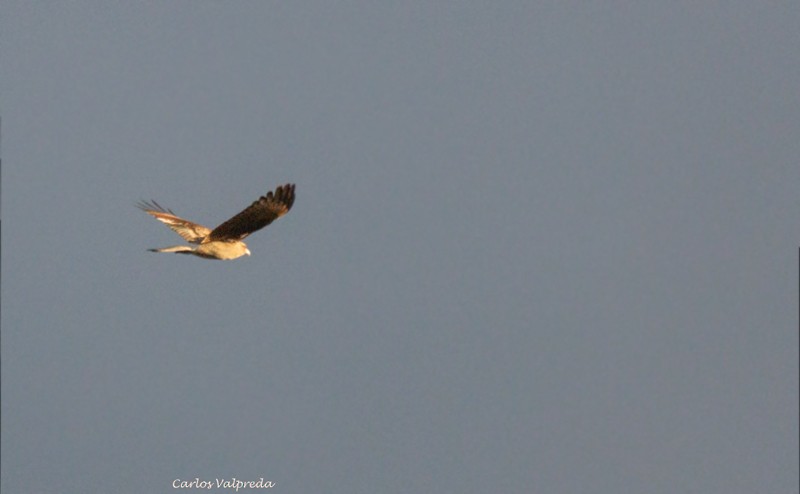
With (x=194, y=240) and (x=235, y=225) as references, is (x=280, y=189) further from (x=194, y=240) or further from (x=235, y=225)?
(x=194, y=240)

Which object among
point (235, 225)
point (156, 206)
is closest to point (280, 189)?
point (235, 225)

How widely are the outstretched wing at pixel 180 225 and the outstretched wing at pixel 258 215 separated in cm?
123

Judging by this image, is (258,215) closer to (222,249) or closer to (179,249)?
(222,249)

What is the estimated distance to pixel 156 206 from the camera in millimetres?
25969

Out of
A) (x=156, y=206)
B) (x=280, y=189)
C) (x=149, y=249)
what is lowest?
(x=149, y=249)

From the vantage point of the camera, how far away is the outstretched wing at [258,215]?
21547 millimetres

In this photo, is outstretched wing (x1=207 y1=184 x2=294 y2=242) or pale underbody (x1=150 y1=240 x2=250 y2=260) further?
pale underbody (x1=150 y1=240 x2=250 y2=260)

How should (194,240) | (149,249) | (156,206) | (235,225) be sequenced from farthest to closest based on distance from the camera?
(156,206) < (194,240) < (235,225) < (149,249)

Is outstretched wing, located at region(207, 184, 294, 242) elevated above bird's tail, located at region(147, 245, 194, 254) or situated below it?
above

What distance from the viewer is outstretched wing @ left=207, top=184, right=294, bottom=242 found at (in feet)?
70.7

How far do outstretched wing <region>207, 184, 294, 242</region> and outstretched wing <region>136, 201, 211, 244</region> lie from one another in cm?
123

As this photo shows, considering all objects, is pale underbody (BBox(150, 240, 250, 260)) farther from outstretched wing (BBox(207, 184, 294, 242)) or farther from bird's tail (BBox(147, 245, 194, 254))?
bird's tail (BBox(147, 245, 194, 254))

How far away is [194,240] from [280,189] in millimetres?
3613

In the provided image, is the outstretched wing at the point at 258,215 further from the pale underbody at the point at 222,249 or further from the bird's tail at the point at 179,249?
the bird's tail at the point at 179,249
